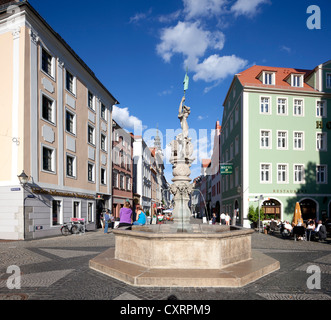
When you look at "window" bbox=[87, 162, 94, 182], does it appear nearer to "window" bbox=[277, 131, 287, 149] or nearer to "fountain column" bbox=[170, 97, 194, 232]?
"fountain column" bbox=[170, 97, 194, 232]

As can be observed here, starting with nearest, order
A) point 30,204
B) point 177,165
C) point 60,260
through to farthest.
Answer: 1. point 60,260
2. point 177,165
3. point 30,204

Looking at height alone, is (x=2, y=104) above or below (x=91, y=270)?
above

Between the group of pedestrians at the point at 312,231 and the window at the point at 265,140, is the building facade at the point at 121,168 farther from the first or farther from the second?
the group of pedestrians at the point at 312,231

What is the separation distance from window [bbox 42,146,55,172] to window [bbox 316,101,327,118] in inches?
989

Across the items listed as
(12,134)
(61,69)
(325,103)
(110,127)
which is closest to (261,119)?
(325,103)

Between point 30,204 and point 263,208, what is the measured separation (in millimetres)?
19885

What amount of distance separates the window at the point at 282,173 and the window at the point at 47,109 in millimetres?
20717

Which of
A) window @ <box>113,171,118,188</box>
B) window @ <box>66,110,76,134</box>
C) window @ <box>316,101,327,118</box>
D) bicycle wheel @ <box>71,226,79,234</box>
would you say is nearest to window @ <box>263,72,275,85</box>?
window @ <box>316,101,327,118</box>

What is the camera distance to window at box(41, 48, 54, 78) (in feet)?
62.3

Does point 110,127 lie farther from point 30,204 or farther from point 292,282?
→ point 292,282

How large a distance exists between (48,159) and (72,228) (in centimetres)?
478

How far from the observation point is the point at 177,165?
38.3ft

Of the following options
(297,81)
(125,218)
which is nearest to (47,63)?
(125,218)
